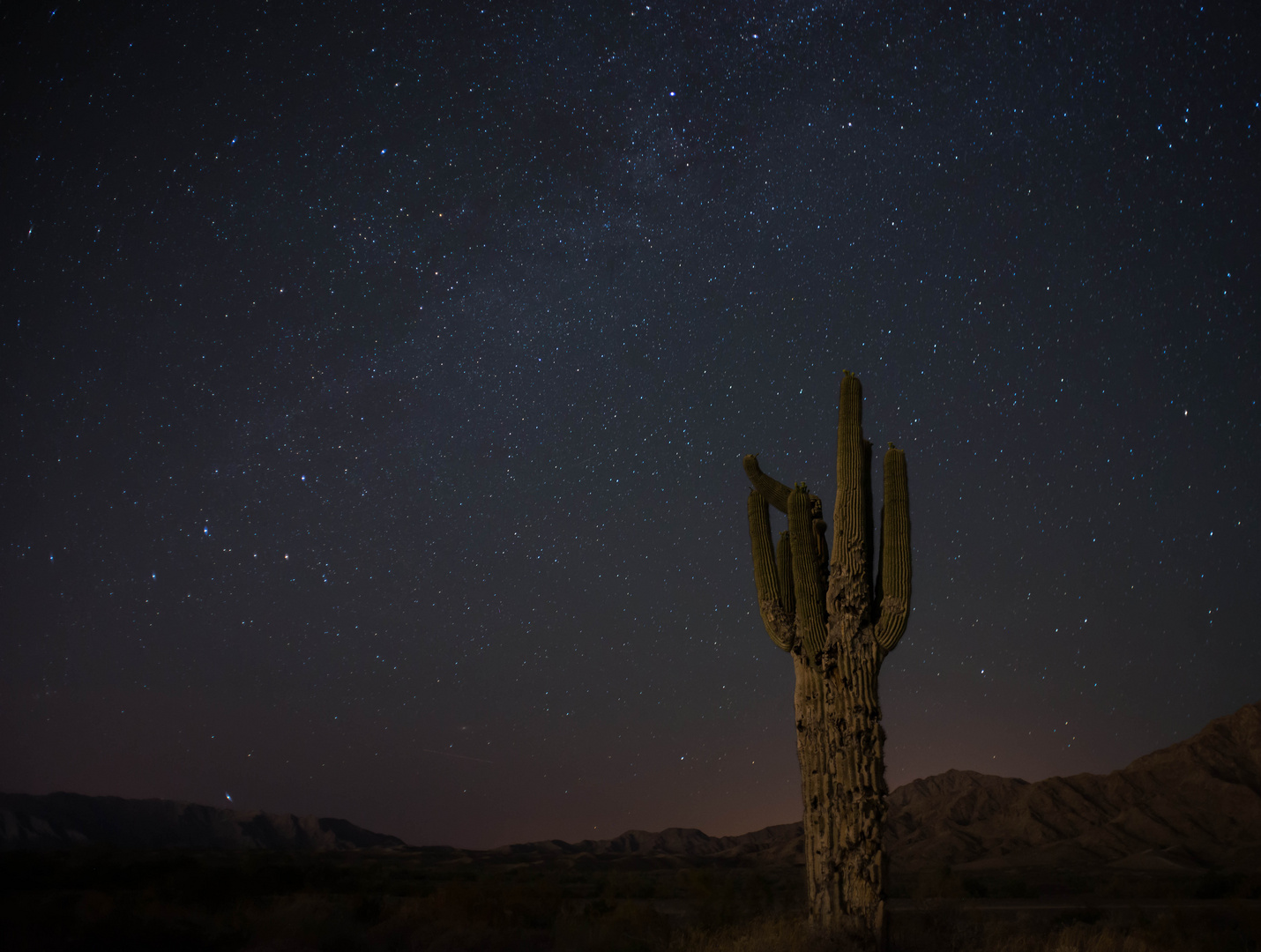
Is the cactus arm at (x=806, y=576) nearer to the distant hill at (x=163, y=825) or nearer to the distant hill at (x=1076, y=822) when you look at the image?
the distant hill at (x=1076, y=822)

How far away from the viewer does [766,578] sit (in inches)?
460

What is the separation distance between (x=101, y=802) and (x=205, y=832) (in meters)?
17.4

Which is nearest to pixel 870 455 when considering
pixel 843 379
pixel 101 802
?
pixel 843 379

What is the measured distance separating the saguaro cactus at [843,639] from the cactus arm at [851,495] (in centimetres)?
1

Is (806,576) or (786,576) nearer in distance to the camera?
(806,576)

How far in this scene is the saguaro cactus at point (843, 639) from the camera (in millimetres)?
9430

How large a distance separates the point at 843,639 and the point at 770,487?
3.06m

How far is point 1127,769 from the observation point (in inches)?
2598

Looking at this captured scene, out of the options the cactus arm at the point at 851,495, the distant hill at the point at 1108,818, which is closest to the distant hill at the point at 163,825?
the distant hill at the point at 1108,818

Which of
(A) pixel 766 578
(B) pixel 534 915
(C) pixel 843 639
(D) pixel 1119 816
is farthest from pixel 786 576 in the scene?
(D) pixel 1119 816

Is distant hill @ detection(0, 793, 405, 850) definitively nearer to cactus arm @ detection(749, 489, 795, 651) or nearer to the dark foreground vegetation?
the dark foreground vegetation

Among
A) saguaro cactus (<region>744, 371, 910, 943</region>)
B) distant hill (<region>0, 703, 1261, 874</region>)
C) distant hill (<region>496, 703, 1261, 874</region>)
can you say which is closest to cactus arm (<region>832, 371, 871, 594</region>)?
saguaro cactus (<region>744, 371, 910, 943</region>)

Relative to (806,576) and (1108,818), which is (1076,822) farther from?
(806,576)

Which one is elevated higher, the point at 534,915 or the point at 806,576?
the point at 806,576
